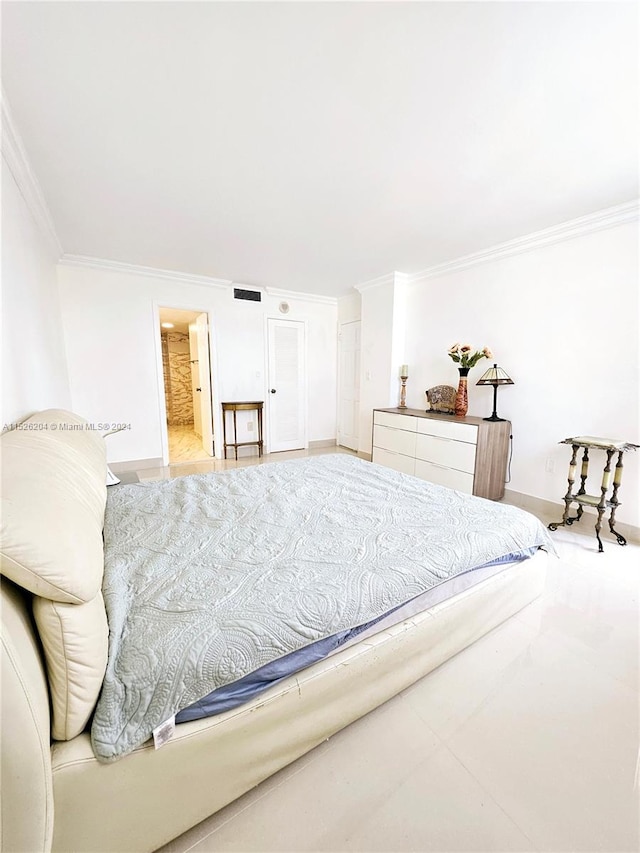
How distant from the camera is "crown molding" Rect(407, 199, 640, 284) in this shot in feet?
8.09

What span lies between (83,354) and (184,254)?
5.43 feet

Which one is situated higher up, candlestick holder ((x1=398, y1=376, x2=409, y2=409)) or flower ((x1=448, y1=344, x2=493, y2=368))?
flower ((x1=448, y1=344, x2=493, y2=368))

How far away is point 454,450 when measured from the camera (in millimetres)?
3184

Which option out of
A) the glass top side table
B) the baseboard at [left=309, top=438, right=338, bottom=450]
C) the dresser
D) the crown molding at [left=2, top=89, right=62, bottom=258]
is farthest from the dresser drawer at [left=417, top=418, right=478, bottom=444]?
the crown molding at [left=2, top=89, right=62, bottom=258]

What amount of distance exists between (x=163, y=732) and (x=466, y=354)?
138 inches

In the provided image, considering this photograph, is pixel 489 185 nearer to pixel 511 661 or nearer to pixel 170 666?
pixel 511 661

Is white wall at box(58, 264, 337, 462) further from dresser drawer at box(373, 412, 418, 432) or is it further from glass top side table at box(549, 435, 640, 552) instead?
glass top side table at box(549, 435, 640, 552)

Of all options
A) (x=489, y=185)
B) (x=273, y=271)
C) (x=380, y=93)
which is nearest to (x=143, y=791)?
(x=380, y=93)

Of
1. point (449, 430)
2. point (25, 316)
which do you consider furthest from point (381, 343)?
point (25, 316)

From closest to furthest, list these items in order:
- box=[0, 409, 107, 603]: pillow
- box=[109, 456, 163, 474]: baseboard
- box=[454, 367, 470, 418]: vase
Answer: box=[0, 409, 107, 603]: pillow, box=[454, 367, 470, 418]: vase, box=[109, 456, 163, 474]: baseboard

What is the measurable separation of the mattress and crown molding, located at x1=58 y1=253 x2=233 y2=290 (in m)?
4.38

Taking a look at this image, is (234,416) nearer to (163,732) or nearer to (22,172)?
(22,172)

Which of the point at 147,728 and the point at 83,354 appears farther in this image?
the point at 83,354

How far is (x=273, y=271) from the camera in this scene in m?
4.08
